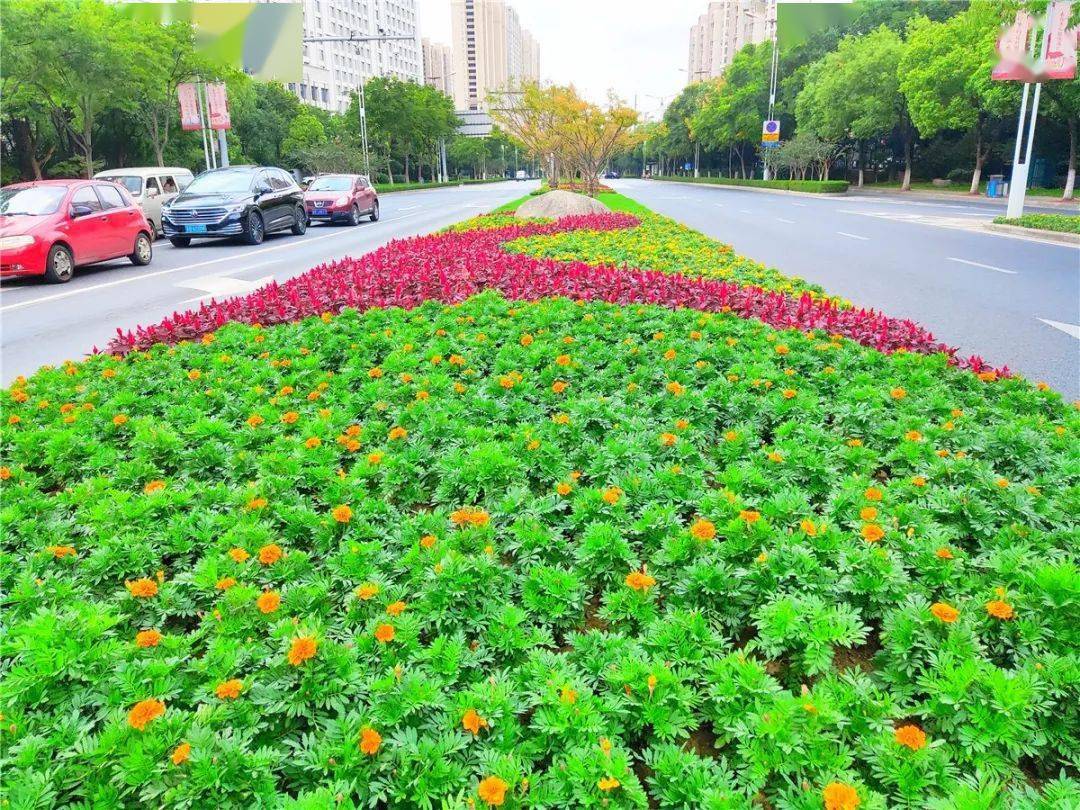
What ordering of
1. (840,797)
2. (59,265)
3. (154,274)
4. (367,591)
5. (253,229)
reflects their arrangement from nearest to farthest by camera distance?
(840,797) → (367,591) → (59,265) → (154,274) → (253,229)

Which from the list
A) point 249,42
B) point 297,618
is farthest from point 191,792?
point 249,42

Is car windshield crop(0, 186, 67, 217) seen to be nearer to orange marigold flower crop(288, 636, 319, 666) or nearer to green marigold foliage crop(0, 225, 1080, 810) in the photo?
green marigold foliage crop(0, 225, 1080, 810)

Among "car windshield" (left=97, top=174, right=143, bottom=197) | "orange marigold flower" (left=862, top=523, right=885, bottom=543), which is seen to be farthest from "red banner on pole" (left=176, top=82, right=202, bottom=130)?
"orange marigold flower" (left=862, top=523, right=885, bottom=543)

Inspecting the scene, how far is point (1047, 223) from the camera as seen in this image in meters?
17.2

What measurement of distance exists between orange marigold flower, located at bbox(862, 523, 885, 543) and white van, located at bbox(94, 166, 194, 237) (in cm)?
1769

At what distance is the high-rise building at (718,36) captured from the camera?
382ft

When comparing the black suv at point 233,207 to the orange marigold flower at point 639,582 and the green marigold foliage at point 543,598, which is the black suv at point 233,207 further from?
the orange marigold flower at point 639,582

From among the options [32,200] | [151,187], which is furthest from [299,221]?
[32,200]

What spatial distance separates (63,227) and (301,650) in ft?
37.2

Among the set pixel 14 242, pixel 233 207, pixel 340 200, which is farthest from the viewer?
pixel 340 200

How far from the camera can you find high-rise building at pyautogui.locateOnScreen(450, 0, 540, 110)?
117688 millimetres

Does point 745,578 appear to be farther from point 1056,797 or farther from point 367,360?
point 367,360

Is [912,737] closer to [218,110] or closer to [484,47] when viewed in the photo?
[218,110]

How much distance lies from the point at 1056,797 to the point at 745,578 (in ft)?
3.03
